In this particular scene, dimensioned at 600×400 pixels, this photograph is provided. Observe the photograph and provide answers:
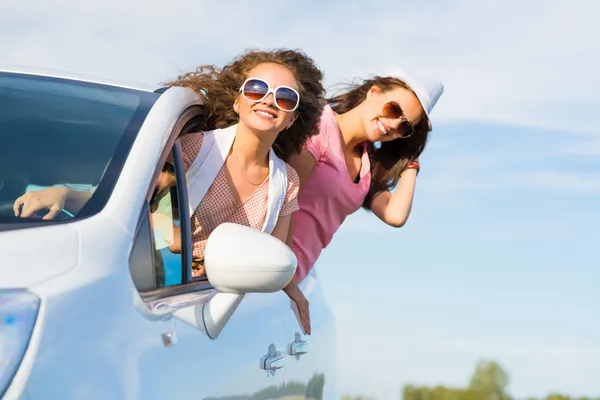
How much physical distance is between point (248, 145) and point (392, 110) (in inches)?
66.2

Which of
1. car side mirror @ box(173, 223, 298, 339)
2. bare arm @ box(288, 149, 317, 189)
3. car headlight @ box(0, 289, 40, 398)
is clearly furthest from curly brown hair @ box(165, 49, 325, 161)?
car headlight @ box(0, 289, 40, 398)

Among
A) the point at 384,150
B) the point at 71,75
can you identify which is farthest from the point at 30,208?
the point at 384,150

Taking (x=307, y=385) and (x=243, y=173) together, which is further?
(x=307, y=385)

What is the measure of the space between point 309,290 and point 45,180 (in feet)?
8.10

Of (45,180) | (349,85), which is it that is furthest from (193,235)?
(349,85)

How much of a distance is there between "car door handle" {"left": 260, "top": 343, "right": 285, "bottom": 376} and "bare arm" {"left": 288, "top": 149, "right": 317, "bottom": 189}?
1.06m

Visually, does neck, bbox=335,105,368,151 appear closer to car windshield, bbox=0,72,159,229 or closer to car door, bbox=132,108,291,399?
car door, bbox=132,108,291,399

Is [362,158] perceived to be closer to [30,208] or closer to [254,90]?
[254,90]

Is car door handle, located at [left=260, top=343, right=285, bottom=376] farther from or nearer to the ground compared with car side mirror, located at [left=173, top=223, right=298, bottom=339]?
nearer to the ground

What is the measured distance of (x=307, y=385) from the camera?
17.4 ft

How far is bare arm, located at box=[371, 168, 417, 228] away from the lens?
6562 millimetres

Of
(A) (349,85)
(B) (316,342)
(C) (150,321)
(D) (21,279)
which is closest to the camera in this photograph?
(D) (21,279)

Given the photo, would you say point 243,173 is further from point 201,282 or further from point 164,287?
point 164,287

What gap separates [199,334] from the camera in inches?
140
